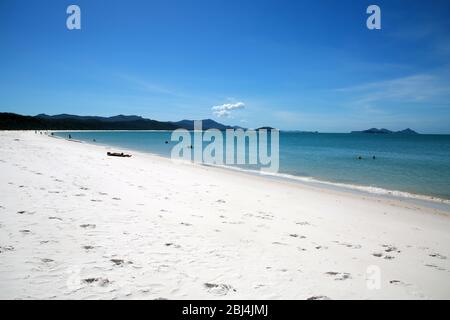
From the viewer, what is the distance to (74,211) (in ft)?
21.9

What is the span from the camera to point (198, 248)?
528 centimetres

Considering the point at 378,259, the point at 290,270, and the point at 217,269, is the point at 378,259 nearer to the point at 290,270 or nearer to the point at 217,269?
the point at 290,270

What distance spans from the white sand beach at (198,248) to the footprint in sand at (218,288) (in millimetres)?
17

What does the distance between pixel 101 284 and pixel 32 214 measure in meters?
3.59

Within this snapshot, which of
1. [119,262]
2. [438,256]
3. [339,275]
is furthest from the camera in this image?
[438,256]

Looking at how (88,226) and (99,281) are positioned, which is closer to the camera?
(99,281)

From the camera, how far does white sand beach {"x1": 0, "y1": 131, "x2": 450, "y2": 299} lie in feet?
12.7

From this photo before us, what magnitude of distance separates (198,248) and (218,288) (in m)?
1.42

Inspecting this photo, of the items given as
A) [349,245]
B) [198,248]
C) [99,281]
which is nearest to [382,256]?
[349,245]

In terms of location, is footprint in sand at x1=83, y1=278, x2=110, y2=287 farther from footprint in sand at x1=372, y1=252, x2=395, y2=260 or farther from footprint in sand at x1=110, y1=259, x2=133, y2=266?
footprint in sand at x1=372, y1=252, x2=395, y2=260

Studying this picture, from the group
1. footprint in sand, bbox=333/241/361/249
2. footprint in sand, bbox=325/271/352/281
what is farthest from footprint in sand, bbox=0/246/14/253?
footprint in sand, bbox=333/241/361/249

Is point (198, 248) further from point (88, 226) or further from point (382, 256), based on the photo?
point (382, 256)

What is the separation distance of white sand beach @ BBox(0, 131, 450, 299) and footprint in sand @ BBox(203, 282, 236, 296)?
0.05 feet

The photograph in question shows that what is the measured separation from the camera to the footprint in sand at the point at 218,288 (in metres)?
3.83
